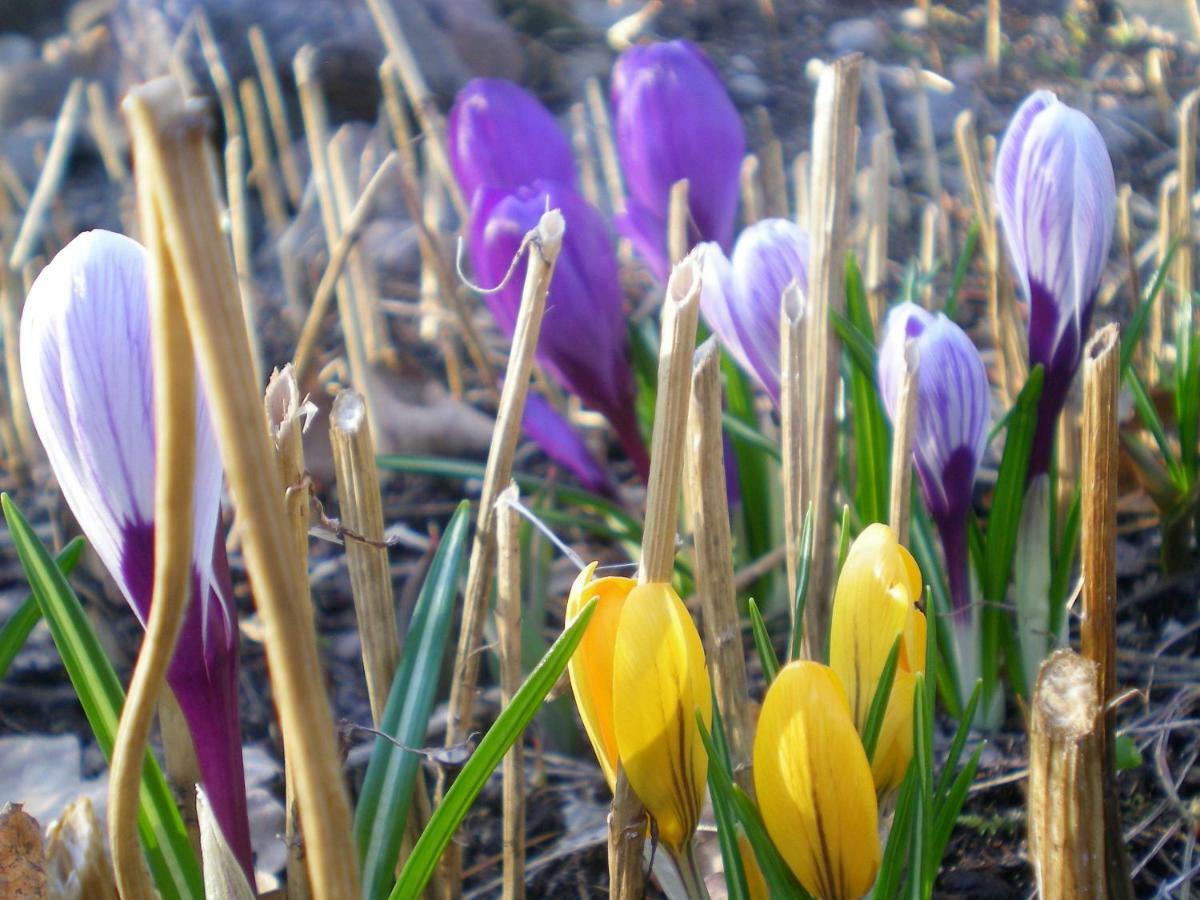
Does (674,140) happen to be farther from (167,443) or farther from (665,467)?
(167,443)

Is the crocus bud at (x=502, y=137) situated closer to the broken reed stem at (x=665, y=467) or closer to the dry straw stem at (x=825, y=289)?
the dry straw stem at (x=825, y=289)

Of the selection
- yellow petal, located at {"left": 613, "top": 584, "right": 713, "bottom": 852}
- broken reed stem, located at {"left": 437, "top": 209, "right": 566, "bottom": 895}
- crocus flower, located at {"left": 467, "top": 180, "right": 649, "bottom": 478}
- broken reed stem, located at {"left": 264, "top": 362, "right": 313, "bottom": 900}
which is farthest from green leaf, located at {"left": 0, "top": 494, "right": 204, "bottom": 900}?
crocus flower, located at {"left": 467, "top": 180, "right": 649, "bottom": 478}

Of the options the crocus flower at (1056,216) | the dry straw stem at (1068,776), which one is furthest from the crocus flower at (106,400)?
the crocus flower at (1056,216)

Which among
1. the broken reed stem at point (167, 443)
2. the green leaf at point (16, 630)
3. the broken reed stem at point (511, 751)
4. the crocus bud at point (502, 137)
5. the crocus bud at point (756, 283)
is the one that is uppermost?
the broken reed stem at point (167, 443)

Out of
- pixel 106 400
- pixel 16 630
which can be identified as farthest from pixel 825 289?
pixel 16 630

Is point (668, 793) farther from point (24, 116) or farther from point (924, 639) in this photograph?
point (24, 116)

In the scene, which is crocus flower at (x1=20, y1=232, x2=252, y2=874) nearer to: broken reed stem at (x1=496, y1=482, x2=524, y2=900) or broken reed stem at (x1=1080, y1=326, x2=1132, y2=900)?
broken reed stem at (x1=496, y1=482, x2=524, y2=900)

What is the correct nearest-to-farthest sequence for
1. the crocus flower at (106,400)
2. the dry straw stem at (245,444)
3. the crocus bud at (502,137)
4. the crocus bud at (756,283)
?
the dry straw stem at (245,444)
the crocus flower at (106,400)
the crocus bud at (756,283)
the crocus bud at (502,137)
